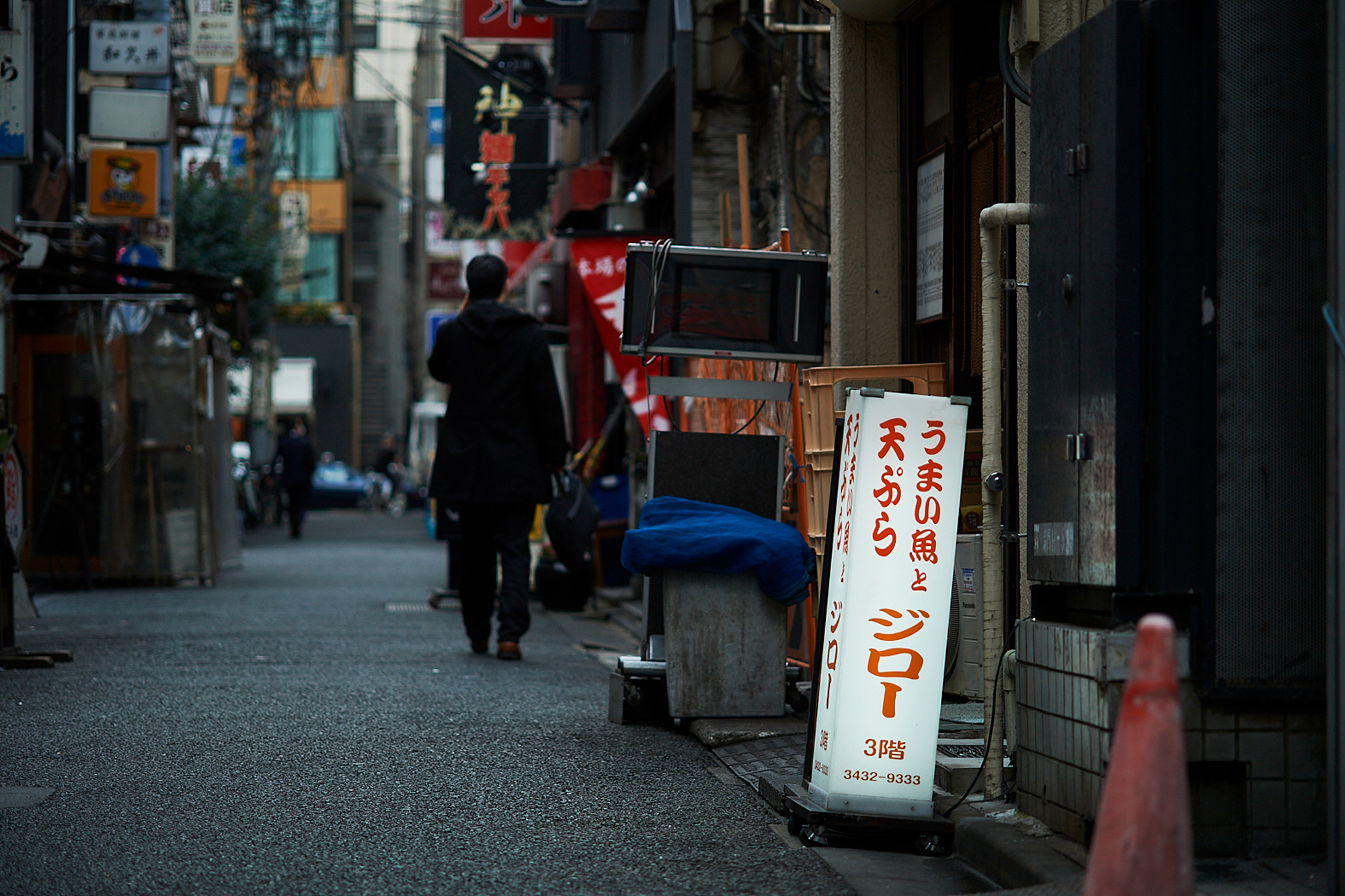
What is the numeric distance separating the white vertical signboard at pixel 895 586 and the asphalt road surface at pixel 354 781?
0.39m

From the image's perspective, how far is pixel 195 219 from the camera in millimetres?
27422

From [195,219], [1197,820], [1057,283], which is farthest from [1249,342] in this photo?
[195,219]

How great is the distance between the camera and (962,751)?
5211mm

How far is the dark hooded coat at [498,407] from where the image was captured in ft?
27.2

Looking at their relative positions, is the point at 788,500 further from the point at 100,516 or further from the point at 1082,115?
the point at 100,516

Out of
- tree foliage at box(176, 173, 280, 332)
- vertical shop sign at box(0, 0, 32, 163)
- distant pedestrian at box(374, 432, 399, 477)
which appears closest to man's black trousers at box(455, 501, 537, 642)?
vertical shop sign at box(0, 0, 32, 163)

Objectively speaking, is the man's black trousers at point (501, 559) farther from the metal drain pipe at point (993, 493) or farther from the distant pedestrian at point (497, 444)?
the metal drain pipe at point (993, 493)

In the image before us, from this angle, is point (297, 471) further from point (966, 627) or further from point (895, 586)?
point (895, 586)

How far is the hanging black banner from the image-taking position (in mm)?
16922

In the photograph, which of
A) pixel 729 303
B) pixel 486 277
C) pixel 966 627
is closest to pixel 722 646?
pixel 966 627

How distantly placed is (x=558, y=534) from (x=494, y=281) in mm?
1824

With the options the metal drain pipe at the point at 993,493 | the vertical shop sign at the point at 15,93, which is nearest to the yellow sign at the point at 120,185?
the vertical shop sign at the point at 15,93

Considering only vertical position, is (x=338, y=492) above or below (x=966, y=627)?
below

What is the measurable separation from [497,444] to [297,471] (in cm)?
1671
